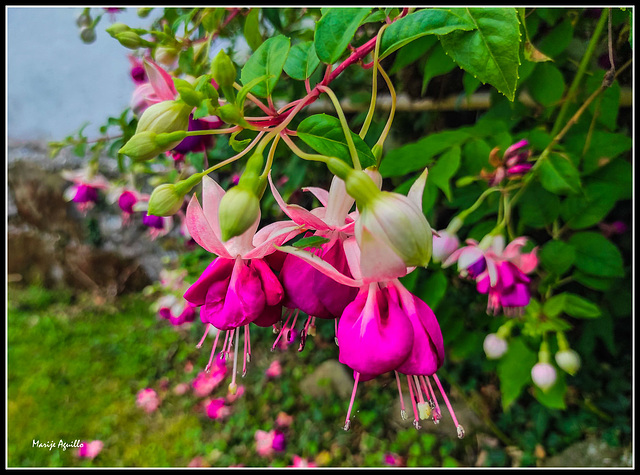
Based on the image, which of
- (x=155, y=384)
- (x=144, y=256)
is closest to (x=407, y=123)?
(x=155, y=384)

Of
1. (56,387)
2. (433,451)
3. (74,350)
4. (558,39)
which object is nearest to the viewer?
(558,39)

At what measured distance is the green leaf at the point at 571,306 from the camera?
0.74 m

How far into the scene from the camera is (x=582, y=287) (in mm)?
1193

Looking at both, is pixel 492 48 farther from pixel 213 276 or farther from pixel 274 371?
pixel 274 371

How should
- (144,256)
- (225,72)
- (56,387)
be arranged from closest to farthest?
(225,72)
(56,387)
(144,256)

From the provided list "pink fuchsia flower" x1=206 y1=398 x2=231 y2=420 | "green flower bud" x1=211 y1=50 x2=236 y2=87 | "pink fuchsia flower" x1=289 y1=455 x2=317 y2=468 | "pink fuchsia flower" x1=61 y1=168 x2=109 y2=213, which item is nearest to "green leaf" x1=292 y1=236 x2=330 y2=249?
"green flower bud" x1=211 y1=50 x2=236 y2=87

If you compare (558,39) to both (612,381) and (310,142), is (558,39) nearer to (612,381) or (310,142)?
(310,142)

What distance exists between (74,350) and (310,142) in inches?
85.8

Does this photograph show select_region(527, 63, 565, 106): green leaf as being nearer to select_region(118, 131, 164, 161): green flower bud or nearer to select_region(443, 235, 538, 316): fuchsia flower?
select_region(443, 235, 538, 316): fuchsia flower

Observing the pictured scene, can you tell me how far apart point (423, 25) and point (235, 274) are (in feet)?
0.79

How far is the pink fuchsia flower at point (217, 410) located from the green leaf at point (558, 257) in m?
1.16

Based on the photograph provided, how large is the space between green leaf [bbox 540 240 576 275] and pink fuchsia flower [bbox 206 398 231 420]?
1163mm

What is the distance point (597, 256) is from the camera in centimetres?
75

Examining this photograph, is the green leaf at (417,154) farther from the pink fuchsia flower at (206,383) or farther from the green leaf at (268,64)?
the pink fuchsia flower at (206,383)
